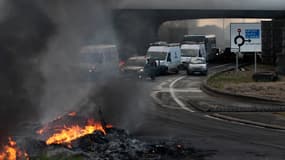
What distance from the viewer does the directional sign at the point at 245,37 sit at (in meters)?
30.3

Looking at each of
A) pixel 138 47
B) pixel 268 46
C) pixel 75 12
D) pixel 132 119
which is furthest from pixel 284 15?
pixel 75 12

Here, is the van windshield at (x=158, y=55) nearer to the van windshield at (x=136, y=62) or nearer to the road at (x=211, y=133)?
the van windshield at (x=136, y=62)

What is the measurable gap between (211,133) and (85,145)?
406 centimetres

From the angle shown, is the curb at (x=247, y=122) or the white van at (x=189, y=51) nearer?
the curb at (x=247, y=122)

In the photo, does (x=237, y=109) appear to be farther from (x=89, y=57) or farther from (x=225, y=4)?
(x=225, y=4)

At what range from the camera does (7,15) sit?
401 inches

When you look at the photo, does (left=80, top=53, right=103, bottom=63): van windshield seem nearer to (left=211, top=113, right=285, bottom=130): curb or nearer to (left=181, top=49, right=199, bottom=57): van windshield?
(left=211, top=113, right=285, bottom=130): curb

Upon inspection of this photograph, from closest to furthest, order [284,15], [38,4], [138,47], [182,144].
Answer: [38,4], [182,144], [138,47], [284,15]

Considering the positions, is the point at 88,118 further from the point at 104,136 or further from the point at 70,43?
the point at 70,43

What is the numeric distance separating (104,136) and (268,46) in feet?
109

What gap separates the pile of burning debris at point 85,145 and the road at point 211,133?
2.70 ft

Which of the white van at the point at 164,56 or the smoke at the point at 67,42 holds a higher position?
the smoke at the point at 67,42

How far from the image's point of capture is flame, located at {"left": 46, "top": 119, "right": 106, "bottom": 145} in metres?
10.6

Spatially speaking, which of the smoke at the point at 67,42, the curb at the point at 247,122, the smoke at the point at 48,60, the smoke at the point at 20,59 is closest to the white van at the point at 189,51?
the curb at the point at 247,122
